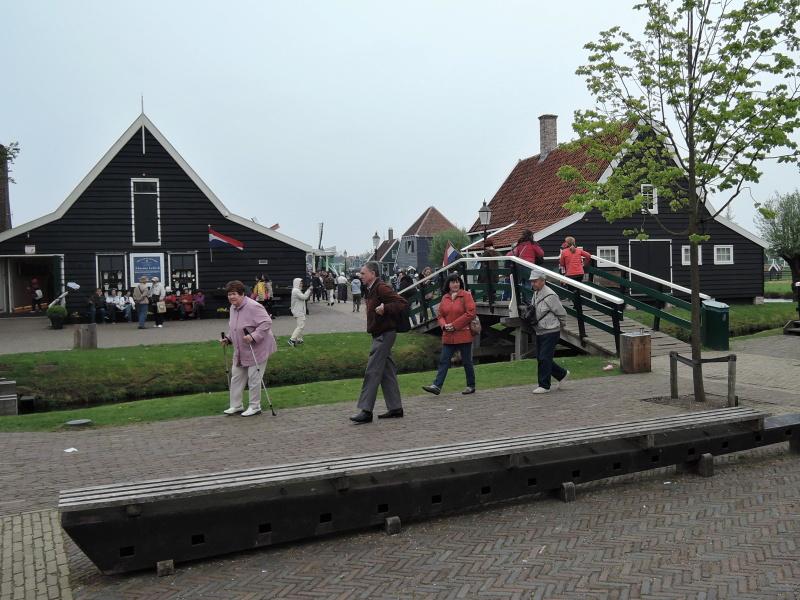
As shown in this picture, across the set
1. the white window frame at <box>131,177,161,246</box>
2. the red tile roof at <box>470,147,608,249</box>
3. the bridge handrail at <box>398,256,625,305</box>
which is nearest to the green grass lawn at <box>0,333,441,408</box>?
the bridge handrail at <box>398,256,625,305</box>

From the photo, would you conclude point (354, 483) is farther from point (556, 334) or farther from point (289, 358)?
point (289, 358)

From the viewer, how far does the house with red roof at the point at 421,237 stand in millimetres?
70375

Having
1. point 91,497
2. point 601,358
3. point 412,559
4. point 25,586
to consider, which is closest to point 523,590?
point 412,559

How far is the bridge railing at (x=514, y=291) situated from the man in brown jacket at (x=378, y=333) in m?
5.07

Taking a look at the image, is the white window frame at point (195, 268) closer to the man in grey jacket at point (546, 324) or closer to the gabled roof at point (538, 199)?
the gabled roof at point (538, 199)

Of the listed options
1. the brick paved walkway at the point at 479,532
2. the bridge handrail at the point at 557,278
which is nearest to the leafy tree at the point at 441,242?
the bridge handrail at the point at 557,278

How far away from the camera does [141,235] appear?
2652cm

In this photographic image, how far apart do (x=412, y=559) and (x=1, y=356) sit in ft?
43.0

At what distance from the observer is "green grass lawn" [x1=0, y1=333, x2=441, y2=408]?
46.5ft

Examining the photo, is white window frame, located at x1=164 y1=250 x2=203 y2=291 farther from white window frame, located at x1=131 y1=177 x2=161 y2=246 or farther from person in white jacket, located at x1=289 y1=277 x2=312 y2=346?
person in white jacket, located at x1=289 y1=277 x2=312 y2=346

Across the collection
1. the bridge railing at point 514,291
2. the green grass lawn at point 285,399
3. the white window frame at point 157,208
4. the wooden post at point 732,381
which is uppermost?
the white window frame at point 157,208

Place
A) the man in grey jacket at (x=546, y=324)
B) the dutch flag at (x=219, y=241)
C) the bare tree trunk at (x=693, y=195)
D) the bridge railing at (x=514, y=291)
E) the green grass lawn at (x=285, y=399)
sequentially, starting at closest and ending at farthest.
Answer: the bare tree trunk at (x=693, y=195) → the green grass lawn at (x=285, y=399) → the man in grey jacket at (x=546, y=324) → the bridge railing at (x=514, y=291) → the dutch flag at (x=219, y=241)

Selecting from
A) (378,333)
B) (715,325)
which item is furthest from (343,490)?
(715,325)

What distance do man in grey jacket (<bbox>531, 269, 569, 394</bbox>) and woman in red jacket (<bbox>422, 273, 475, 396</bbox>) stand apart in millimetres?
928
